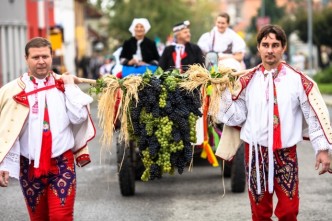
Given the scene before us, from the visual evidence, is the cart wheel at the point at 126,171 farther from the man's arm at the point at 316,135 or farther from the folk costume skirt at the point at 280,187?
the man's arm at the point at 316,135

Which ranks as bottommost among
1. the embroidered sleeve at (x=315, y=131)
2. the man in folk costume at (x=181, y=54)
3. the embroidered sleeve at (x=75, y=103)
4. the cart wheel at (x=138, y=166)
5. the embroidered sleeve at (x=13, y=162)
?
the cart wheel at (x=138, y=166)

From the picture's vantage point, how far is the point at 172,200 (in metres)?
10.3

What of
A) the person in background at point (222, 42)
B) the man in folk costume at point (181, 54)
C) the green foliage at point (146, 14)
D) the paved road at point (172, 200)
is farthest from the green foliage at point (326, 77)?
the man in folk costume at point (181, 54)

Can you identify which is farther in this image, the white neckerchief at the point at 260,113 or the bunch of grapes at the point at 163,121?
the bunch of grapes at the point at 163,121

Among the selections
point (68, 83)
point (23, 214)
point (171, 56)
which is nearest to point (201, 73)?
point (68, 83)

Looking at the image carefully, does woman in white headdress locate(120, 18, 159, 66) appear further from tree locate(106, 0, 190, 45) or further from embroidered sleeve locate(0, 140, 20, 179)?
tree locate(106, 0, 190, 45)

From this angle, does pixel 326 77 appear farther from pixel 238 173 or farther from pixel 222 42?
pixel 238 173

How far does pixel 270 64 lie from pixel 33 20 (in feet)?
130

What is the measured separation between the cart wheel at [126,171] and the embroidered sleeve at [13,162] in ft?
12.0

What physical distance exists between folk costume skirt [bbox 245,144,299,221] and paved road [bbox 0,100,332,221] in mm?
2492

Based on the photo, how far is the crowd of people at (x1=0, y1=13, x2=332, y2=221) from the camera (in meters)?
6.44

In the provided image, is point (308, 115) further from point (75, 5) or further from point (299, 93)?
point (75, 5)

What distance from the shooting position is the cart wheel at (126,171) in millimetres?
10172

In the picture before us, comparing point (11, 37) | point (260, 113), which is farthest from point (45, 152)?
point (11, 37)
